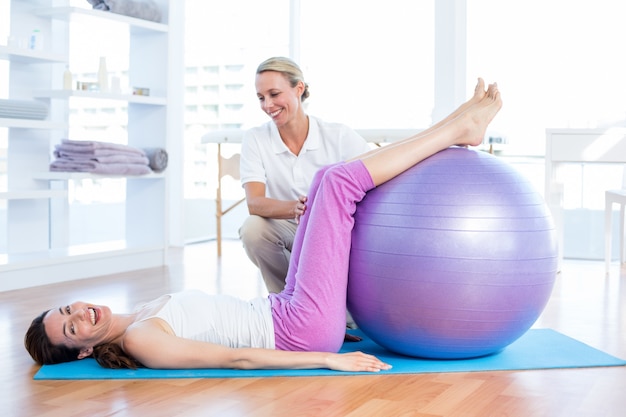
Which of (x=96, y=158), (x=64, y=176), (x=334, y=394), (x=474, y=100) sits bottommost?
(x=334, y=394)

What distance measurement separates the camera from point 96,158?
14.5ft

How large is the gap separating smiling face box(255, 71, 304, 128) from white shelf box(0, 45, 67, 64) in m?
1.66

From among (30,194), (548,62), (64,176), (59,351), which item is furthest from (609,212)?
(59,351)

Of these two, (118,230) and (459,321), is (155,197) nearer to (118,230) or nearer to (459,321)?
(118,230)

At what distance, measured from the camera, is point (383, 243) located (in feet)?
7.82

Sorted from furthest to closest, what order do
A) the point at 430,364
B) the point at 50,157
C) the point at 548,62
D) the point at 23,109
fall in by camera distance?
the point at 548,62 → the point at 50,157 → the point at 23,109 → the point at 430,364

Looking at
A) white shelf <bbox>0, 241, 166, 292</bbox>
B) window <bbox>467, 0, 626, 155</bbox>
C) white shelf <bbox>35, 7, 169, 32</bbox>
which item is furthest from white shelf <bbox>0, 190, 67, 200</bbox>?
window <bbox>467, 0, 626, 155</bbox>

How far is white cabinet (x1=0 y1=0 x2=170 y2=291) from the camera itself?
14.0 feet

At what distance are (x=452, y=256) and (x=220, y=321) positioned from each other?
70 cm

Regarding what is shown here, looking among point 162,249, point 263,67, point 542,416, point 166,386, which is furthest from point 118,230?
point 542,416

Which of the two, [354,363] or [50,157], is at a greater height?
[50,157]

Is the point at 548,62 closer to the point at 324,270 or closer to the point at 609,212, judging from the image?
the point at 609,212


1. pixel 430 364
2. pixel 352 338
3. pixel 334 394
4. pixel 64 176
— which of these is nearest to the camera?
pixel 334 394

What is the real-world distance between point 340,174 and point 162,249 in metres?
2.81
